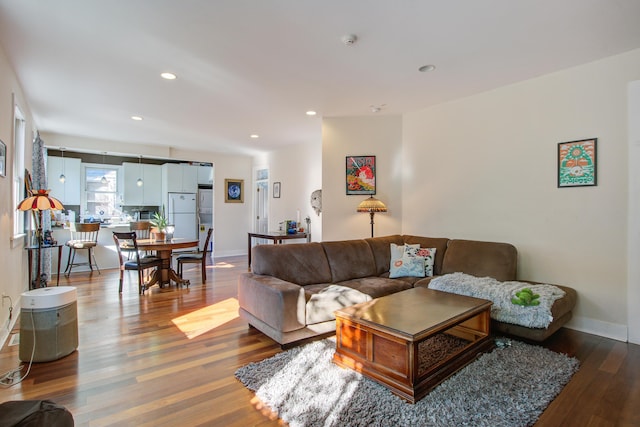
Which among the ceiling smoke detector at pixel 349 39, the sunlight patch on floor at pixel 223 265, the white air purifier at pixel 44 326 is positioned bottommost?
the sunlight patch on floor at pixel 223 265

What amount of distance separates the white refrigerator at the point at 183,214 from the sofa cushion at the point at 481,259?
6083 mm

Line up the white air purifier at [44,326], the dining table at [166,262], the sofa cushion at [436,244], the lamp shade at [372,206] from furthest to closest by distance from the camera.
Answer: the dining table at [166,262], the lamp shade at [372,206], the sofa cushion at [436,244], the white air purifier at [44,326]

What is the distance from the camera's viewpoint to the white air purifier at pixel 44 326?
2.46m

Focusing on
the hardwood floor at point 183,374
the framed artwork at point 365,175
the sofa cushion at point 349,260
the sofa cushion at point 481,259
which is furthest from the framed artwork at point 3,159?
the sofa cushion at point 481,259

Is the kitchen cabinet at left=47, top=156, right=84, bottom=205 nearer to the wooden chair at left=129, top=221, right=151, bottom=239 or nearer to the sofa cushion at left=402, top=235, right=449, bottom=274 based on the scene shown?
the wooden chair at left=129, top=221, right=151, bottom=239

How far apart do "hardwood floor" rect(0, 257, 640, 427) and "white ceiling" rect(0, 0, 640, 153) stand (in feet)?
8.42

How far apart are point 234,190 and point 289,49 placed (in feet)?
19.3

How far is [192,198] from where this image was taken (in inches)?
325

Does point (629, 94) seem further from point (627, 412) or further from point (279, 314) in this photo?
point (279, 314)

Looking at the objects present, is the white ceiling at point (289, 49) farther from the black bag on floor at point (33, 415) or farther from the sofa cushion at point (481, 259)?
the black bag on floor at point (33, 415)

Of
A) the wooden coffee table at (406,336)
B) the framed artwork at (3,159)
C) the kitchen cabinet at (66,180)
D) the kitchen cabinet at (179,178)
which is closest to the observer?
the wooden coffee table at (406,336)

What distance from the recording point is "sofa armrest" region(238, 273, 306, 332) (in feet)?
8.71

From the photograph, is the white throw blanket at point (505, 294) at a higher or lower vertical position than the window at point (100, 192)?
lower

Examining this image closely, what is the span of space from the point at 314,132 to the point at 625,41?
13.5 feet
